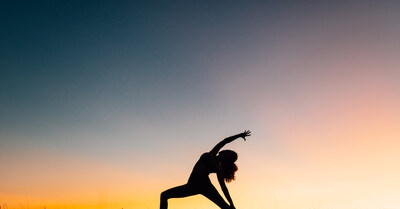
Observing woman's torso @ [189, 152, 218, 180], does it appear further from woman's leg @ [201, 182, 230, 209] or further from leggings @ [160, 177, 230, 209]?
woman's leg @ [201, 182, 230, 209]

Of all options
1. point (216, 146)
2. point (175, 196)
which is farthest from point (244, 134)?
point (175, 196)

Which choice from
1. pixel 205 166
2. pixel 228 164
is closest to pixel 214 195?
pixel 205 166

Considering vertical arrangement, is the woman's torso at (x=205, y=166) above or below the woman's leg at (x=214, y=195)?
above

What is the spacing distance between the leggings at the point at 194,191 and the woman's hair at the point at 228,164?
68 centimetres

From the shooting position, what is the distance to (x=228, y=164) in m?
8.15

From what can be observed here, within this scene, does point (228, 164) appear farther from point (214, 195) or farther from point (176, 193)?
point (176, 193)

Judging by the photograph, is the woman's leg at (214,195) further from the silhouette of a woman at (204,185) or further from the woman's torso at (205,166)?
the woman's torso at (205,166)

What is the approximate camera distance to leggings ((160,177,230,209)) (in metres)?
7.47

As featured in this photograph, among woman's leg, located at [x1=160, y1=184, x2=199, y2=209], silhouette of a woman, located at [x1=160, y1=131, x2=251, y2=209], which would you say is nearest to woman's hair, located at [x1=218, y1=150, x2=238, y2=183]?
silhouette of a woman, located at [x1=160, y1=131, x2=251, y2=209]

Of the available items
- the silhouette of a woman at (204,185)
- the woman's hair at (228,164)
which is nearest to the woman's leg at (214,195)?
the silhouette of a woman at (204,185)

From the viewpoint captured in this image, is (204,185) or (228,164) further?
(228,164)

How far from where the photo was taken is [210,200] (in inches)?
298

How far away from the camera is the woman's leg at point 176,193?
294 inches

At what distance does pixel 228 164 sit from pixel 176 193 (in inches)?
56.9
